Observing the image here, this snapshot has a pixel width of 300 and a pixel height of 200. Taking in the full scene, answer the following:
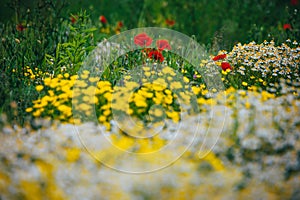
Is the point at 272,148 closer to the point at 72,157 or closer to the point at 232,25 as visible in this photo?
the point at 72,157

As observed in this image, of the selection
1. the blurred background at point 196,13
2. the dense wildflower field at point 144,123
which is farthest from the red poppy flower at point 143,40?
the blurred background at point 196,13

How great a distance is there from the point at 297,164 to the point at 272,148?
20 cm

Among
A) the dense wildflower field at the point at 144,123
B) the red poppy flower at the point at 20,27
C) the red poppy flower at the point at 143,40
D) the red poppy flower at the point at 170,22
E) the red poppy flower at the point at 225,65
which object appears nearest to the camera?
the dense wildflower field at the point at 144,123

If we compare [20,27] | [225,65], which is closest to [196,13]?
[225,65]

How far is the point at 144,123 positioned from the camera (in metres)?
3.23

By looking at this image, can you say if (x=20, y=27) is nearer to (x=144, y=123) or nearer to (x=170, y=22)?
(x=144, y=123)

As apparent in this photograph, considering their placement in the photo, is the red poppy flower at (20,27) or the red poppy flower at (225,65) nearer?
the red poppy flower at (225,65)

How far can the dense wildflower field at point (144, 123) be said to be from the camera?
234cm

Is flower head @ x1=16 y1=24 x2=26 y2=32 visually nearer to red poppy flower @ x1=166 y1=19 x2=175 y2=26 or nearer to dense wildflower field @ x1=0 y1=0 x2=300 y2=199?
dense wildflower field @ x1=0 y1=0 x2=300 y2=199

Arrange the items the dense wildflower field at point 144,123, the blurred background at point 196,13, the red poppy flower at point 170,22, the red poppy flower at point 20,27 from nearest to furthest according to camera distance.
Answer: the dense wildflower field at point 144,123
the red poppy flower at point 20,27
the blurred background at point 196,13
the red poppy flower at point 170,22

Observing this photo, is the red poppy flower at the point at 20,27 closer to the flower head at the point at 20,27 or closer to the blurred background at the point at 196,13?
the flower head at the point at 20,27

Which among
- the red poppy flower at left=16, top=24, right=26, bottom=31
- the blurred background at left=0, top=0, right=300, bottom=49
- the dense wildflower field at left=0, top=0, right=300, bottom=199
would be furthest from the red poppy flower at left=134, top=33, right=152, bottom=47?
the blurred background at left=0, top=0, right=300, bottom=49

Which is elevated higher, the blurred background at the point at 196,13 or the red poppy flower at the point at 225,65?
the blurred background at the point at 196,13

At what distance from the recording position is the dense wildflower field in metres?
2.34
